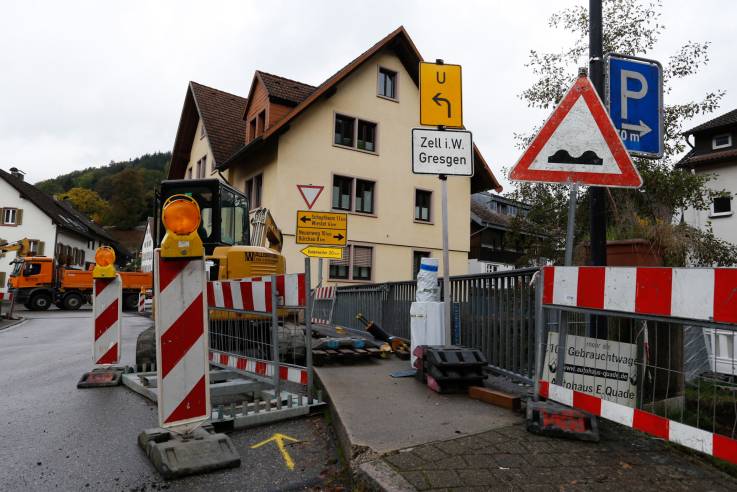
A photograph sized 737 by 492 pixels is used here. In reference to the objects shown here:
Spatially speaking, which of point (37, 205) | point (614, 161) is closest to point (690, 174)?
point (614, 161)

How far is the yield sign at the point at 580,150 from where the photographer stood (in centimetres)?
404

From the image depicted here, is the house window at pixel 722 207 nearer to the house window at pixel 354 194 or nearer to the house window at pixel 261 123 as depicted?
the house window at pixel 354 194

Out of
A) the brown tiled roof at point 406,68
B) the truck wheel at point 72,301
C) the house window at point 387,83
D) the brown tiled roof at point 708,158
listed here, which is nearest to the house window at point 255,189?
the brown tiled roof at point 406,68

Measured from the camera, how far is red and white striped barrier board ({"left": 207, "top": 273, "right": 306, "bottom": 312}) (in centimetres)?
487

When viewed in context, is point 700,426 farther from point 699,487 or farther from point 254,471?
point 254,471

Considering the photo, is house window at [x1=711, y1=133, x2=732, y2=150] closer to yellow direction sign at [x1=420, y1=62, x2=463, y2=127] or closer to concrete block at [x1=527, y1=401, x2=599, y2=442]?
yellow direction sign at [x1=420, y1=62, x2=463, y2=127]

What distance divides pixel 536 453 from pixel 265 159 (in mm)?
19983

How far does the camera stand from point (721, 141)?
3102 cm

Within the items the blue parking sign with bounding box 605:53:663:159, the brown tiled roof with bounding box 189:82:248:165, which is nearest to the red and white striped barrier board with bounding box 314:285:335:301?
the blue parking sign with bounding box 605:53:663:159

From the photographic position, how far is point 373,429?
3.61 metres

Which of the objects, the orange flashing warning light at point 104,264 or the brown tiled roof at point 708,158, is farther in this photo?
the brown tiled roof at point 708,158

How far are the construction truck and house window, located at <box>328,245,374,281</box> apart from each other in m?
11.3

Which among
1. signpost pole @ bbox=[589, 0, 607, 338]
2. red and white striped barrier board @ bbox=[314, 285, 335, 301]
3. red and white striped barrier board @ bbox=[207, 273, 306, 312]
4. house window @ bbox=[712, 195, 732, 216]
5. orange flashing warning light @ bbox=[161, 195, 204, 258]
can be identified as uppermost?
house window @ bbox=[712, 195, 732, 216]

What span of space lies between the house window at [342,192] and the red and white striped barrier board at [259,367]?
16715 millimetres
